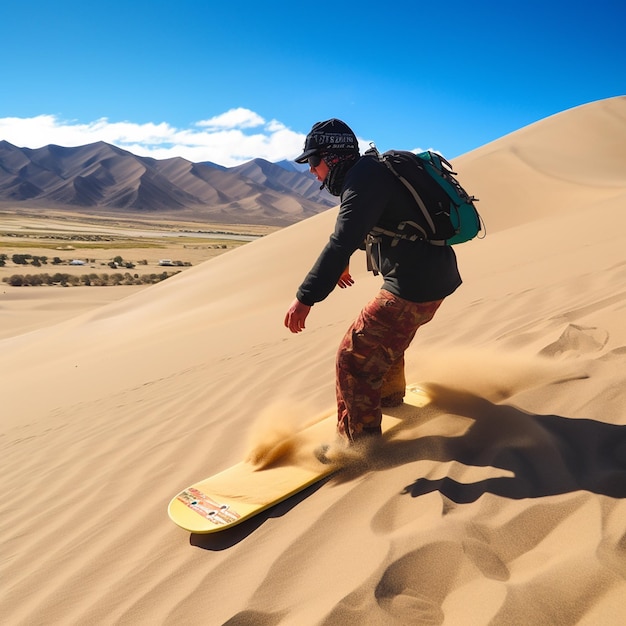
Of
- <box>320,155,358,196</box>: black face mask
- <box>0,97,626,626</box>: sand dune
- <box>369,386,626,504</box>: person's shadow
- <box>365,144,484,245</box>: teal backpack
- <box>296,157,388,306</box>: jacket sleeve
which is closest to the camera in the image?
<box>0,97,626,626</box>: sand dune

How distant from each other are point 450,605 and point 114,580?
A: 1291 mm

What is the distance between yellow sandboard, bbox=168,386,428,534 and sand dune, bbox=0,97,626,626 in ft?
0.21

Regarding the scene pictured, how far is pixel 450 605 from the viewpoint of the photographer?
Answer: 164 cm

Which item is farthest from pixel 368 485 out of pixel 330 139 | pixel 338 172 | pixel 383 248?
pixel 330 139

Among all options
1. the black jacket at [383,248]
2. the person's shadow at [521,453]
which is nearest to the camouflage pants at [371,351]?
the black jacket at [383,248]

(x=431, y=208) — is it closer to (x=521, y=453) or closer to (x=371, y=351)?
(x=371, y=351)

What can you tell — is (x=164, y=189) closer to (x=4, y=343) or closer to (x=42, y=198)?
(x=42, y=198)

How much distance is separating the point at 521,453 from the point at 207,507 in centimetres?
132

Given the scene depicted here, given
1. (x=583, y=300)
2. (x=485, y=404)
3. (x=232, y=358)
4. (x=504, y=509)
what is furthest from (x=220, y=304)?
(x=504, y=509)

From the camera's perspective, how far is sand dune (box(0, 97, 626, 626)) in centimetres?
175

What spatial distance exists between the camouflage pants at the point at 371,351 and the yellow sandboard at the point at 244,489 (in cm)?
24

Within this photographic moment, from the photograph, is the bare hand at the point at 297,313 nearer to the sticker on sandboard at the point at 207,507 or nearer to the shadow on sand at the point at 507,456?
the shadow on sand at the point at 507,456

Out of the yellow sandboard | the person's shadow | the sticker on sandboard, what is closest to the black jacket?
the person's shadow

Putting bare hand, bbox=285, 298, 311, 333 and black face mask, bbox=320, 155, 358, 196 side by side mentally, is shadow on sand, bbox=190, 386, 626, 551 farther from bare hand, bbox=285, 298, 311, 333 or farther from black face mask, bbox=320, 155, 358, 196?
black face mask, bbox=320, 155, 358, 196
